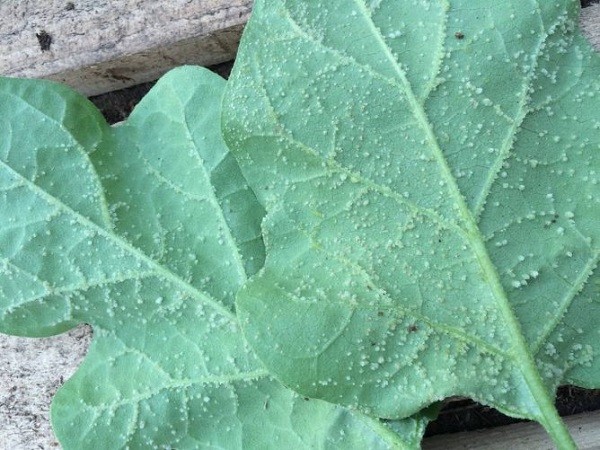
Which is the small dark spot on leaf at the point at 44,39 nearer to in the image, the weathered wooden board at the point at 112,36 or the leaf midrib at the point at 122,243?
the weathered wooden board at the point at 112,36

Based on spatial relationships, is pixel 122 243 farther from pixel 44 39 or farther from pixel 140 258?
pixel 44 39

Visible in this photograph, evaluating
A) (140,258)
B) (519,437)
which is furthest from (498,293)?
(140,258)

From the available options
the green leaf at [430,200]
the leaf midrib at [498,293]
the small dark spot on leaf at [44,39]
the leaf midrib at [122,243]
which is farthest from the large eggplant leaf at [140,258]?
the leaf midrib at [498,293]

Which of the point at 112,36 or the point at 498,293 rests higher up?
the point at 112,36

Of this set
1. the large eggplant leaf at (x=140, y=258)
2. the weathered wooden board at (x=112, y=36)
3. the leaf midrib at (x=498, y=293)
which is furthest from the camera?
the weathered wooden board at (x=112, y=36)

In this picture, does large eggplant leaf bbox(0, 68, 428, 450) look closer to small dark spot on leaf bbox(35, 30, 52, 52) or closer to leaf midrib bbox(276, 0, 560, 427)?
small dark spot on leaf bbox(35, 30, 52, 52)

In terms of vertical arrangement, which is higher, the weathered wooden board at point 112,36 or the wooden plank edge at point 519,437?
the weathered wooden board at point 112,36

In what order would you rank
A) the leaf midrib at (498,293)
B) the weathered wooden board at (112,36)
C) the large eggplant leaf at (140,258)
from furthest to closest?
the weathered wooden board at (112,36), the large eggplant leaf at (140,258), the leaf midrib at (498,293)
